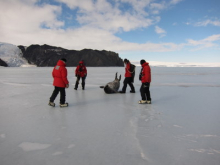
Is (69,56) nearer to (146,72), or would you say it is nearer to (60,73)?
(60,73)

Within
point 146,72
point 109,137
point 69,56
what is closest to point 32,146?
point 109,137

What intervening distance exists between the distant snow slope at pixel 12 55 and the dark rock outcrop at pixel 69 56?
20.6ft

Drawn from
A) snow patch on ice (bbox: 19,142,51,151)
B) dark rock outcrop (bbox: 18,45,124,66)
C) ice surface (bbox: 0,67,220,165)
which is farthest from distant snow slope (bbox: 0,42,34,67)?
snow patch on ice (bbox: 19,142,51,151)

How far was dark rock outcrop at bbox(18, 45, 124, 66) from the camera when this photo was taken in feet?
584

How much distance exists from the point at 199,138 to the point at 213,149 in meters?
0.40

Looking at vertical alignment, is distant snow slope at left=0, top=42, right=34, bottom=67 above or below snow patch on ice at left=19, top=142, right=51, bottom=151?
above

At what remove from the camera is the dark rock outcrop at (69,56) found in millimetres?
178000

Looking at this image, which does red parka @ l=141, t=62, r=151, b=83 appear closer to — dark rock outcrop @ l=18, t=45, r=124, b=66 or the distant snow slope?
the distant snow slope

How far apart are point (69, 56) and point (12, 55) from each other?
56365mm

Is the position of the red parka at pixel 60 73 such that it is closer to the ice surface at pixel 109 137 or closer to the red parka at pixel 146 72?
the ice surface at pixel 109 137

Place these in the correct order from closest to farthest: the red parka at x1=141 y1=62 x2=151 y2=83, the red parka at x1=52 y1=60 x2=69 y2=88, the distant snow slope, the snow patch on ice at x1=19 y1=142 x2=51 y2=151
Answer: the snow patch on ice at x1=19 y1=142 x2=51 y2=151, the red parka at x1=52 y1=60 x2=69 y2=88, the red parka at x1=141 y1=62 x2=151 y2=83, the distant snow slope

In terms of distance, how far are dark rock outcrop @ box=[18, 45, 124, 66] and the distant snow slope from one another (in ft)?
20.6

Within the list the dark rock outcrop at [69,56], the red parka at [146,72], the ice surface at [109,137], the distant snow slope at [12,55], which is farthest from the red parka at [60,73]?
the dark rock outcrop at [69,56]

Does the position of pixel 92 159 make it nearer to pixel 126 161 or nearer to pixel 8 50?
pixel 126 161
